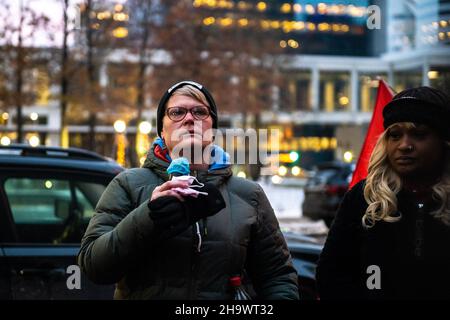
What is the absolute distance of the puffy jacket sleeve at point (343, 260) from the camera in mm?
2852

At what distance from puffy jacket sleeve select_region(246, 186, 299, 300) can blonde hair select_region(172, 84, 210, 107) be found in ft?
1.35

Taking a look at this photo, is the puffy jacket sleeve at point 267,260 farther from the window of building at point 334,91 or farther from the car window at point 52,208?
the window of building at point 334,91

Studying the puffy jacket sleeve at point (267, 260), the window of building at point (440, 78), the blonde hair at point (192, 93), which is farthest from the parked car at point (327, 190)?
the blonde hair at point (192, 93)

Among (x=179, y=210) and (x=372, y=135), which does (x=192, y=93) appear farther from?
(x=372, y=135)

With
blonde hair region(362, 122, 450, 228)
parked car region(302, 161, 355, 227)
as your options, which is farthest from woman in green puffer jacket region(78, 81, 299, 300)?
parked car region(302, 161, 355, 227)

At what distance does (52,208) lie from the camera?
5387mm

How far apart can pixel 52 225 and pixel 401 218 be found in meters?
3.18

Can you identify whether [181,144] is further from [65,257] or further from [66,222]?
[66,222]

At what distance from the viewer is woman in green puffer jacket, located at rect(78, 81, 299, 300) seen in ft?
7.57

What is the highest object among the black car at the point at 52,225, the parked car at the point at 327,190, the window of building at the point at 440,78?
the window of building at the point at 440,78

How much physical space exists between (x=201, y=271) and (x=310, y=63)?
277 ft

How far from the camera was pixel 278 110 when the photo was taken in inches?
2354

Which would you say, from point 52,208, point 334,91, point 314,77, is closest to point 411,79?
point 52,208

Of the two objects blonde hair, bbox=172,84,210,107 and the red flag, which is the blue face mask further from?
the red flag
